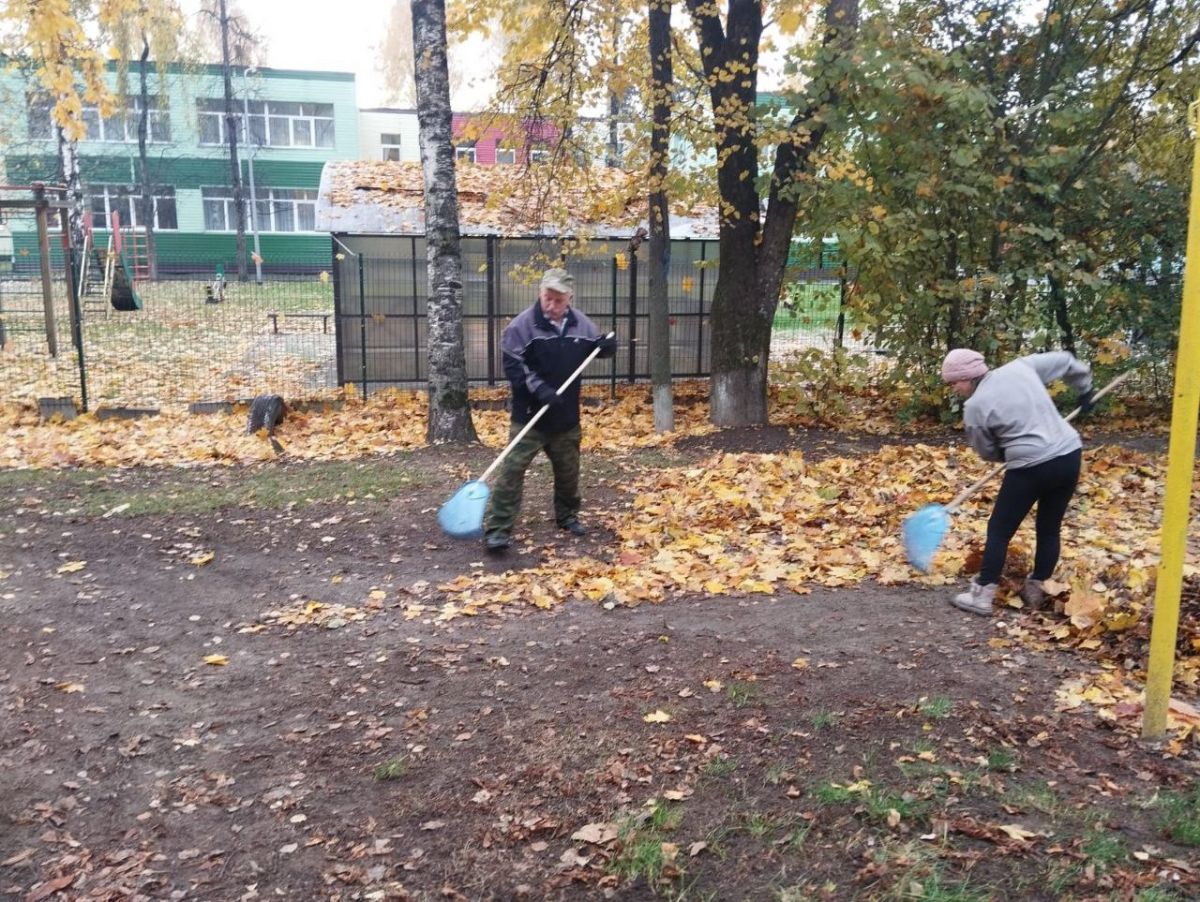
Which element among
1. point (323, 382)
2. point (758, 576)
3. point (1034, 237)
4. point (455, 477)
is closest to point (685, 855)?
point (758, 576)

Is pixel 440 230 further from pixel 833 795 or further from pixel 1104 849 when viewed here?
pixel 1104 849

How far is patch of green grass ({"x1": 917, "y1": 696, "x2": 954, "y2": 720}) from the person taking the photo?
405 cm

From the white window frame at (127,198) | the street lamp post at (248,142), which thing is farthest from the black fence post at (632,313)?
the white window frame at (127,198)

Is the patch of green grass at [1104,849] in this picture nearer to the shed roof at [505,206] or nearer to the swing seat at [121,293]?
the shed roof at [505,206]

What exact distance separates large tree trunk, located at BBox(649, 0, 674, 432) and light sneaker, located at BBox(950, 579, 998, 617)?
19.9 feet

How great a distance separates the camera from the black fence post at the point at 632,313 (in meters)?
13.6

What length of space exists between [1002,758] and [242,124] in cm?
3899

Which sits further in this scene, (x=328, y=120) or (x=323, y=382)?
(x=328, y=120)

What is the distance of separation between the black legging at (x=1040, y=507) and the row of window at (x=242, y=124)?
35.9 m

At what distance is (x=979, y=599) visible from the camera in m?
5.19

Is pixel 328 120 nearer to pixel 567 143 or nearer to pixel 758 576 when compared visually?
pixel 567 143

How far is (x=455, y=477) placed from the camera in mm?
8516

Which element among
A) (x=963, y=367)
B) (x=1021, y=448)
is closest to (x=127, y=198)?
(x=963, y=367)

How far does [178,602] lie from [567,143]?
23.8 ft
